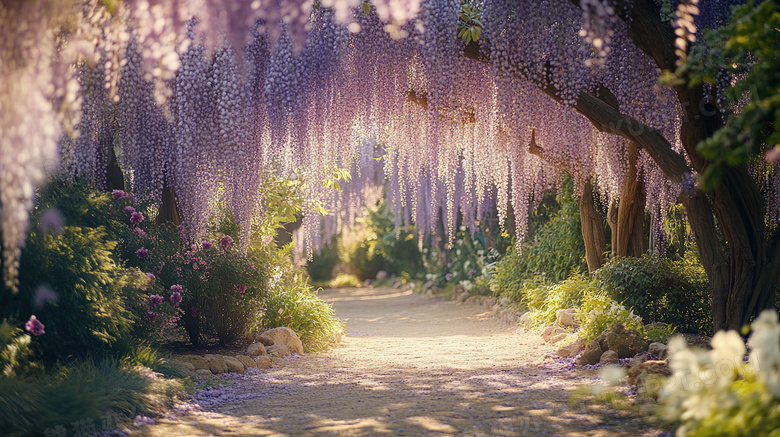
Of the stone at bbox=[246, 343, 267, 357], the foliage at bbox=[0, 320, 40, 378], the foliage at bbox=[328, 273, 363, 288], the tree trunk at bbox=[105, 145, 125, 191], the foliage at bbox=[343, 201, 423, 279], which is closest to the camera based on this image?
the foliage at bbox=[0, 320, 40, 378]

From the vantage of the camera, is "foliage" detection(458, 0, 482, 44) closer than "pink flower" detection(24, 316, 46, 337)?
No

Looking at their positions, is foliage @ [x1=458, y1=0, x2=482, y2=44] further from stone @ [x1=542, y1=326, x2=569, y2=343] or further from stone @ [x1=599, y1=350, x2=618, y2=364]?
stone @ [x1=542, y1=326, x2=569, y2=343]

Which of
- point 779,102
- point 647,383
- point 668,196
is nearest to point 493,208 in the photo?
point 668,196

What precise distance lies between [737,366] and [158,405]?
316cm

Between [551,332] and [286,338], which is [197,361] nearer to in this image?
[286,338]

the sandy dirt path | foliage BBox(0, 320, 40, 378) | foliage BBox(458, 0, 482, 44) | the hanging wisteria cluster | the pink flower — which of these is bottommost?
the sandy dirt path

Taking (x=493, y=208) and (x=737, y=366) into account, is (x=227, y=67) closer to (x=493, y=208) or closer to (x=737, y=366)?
(x=737, y=366)

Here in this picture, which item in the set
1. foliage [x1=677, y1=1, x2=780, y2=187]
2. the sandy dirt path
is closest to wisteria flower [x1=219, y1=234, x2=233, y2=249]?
the sandy dirt path

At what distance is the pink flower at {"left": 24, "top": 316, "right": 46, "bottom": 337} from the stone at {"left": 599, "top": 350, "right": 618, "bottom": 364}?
4.19 metres

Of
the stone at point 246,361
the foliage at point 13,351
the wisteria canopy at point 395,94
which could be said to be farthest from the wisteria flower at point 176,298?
the foliage at point 13,351

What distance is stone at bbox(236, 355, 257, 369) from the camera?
5472 mm

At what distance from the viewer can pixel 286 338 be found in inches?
255

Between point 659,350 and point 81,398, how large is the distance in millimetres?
4094

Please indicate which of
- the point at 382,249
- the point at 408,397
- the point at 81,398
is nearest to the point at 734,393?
→ the point at 408,397
